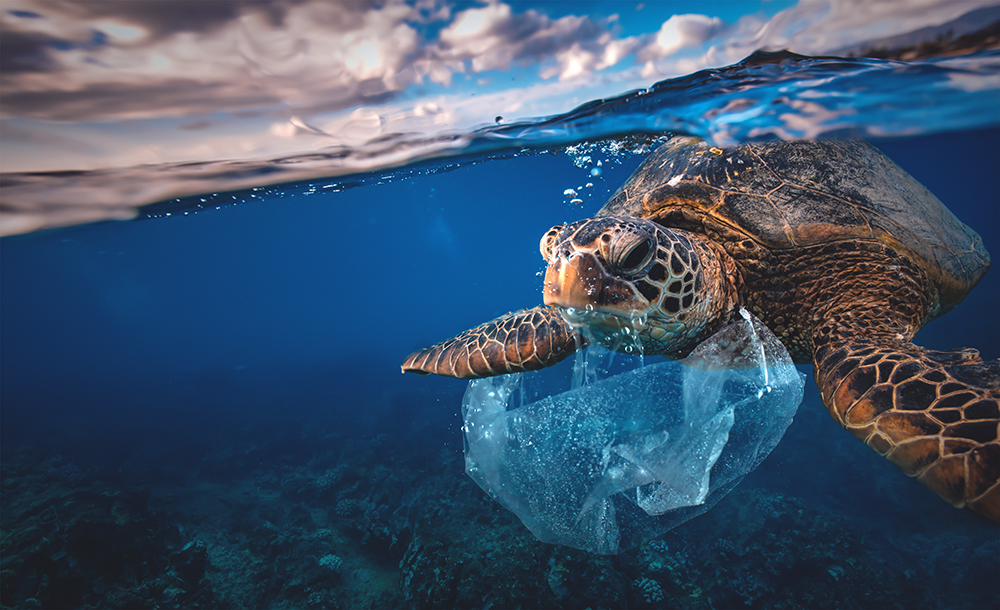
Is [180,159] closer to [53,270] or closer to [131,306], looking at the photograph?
[53,270]

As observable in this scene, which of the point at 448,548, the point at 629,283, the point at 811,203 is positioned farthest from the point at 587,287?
the point at 448,548

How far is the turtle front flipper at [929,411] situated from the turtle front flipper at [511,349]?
55.4 inches

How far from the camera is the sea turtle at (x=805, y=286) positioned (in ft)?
4.97

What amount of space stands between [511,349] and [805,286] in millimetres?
1930

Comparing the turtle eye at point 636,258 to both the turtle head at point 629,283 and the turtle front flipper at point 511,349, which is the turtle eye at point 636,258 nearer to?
the turtle head at point 629,283

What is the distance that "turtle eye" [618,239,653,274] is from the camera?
70.8 inches

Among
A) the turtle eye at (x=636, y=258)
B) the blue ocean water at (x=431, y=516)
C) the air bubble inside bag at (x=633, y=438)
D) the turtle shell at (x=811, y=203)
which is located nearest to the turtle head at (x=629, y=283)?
the turtle eye at (x=636, y=258)

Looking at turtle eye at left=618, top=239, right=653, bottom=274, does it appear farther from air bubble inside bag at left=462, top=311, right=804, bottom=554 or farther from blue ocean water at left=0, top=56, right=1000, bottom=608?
blue ocean water at left=0, top=56, right=1000, bottom=608

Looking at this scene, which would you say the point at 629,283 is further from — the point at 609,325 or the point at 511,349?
the point at 511,349

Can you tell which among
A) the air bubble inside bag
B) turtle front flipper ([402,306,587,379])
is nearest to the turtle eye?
turtle front flipper ([402,306,587,379])

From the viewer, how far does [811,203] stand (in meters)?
2.50

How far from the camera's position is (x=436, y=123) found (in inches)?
185

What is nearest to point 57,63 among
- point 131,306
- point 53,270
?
point 53,270

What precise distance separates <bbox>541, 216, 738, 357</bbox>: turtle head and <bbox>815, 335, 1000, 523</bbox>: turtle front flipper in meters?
0.69
